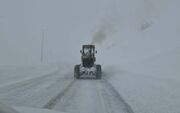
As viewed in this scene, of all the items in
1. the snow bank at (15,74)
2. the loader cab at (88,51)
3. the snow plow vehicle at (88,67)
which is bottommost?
the snow bank at (15,74)

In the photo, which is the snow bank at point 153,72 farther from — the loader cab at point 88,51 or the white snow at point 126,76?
the loader cab at point 88,51

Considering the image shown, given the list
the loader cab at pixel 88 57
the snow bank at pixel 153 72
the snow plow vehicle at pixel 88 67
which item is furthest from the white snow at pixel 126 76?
the loader cab at pixel 88 57

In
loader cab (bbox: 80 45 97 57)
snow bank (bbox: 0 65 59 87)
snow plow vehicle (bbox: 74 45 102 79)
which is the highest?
loader cab (bbox: 80 45 97 57)

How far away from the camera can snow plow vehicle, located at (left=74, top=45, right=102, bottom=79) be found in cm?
3166

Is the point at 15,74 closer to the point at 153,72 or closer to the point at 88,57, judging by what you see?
the point at 88,57

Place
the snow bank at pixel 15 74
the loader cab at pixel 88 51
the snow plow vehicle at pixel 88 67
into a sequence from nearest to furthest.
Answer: the snow bank at pixel 15 74
the snow plow vehicle at pixel 88 67
the loader cab at pixel 88 51

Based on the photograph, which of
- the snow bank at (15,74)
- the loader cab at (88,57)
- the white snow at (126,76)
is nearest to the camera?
the white snow at (126,76)

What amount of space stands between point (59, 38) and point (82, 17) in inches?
984

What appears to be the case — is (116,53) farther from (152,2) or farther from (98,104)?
(98,104)

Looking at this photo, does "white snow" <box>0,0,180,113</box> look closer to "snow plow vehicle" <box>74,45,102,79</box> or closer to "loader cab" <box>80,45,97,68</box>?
"snow plow vehicle" <box>74,45,102,79</box>

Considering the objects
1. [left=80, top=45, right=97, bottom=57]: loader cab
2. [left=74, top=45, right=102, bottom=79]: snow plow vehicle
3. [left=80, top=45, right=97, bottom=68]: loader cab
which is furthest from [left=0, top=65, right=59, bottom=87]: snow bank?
[left=80, top=45, right=97, bottom=57]: loader cab

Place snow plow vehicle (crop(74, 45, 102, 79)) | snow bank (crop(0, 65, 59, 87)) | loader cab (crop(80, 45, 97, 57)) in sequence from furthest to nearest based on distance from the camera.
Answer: loader cab (crop(80, 45, 97, 57))
snow plow vehicle (crop(74, 45, 102, 79))
snow bank (crop(0, 65, 59, 87))

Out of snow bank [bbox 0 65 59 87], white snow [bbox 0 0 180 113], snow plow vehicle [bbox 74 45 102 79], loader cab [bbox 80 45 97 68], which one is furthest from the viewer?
loader cab [bbox 80 45 97 68]

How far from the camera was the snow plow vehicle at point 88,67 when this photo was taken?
31656mm
